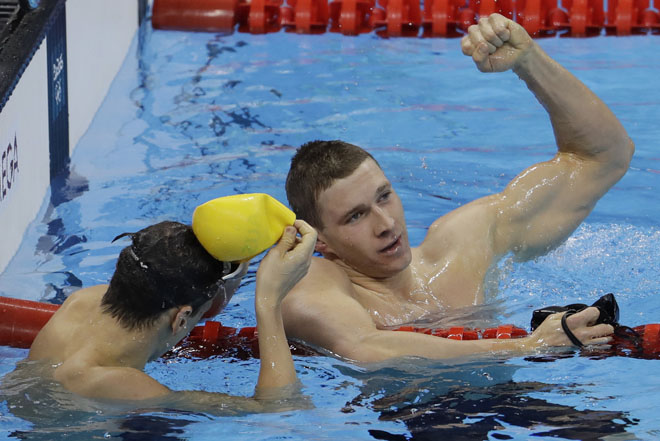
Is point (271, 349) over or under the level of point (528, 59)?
under

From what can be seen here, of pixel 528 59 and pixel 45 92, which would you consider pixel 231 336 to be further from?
pixel 45 92

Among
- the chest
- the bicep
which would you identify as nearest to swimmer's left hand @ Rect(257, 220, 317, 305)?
the chest

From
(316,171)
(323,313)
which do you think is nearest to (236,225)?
(323,313)

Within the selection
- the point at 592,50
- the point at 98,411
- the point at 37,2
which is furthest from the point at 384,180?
the point at 592,50

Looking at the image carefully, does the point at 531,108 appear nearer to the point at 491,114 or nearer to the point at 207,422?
the point at 491,114

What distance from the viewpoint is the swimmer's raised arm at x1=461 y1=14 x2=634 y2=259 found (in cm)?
348

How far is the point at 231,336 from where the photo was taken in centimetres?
335

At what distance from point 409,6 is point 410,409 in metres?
5.63

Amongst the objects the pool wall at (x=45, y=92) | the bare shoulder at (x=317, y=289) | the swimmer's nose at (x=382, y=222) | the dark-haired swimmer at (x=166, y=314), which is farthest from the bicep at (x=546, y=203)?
the pool wall at (x=45, y=92)

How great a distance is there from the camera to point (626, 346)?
3070 millimetres

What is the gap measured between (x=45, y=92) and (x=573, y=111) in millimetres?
2872

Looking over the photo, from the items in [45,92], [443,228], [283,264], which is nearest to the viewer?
Answer: [283,264]

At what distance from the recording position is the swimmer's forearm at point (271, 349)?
2.76 m

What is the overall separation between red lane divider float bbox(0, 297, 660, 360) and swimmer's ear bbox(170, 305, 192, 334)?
18.3 inches
